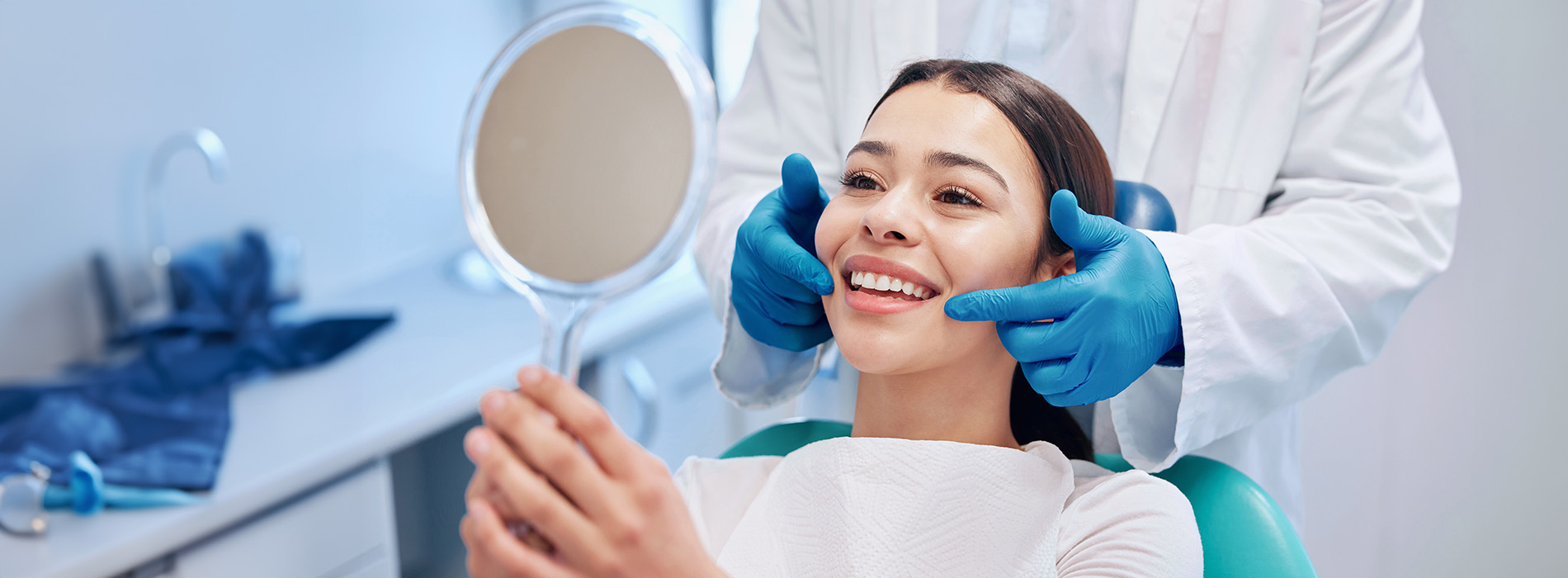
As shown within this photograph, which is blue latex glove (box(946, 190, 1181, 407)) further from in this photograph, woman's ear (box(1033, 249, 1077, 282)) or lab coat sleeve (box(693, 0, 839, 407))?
lab coat sleeve (box(693, 0, 839, 407))

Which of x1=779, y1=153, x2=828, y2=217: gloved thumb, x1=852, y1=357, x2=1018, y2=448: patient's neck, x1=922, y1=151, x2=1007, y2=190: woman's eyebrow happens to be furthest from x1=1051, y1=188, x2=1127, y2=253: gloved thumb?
x1=779, y1=153, x2=828, y2=217: gloved thumb

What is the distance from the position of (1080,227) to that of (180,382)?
5.03 ft

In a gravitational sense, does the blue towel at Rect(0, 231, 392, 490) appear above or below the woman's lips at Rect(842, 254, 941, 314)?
below

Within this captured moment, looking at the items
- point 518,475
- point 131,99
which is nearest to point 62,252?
point 131,99

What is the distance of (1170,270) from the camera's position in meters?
1.06

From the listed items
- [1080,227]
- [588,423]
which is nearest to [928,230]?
[1080,227]

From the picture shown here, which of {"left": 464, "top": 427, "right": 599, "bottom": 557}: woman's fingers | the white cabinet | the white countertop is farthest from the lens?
the white cabinet

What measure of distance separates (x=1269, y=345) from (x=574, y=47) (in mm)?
800

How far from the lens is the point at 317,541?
1.56 meters

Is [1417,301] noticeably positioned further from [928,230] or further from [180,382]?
[180,382]

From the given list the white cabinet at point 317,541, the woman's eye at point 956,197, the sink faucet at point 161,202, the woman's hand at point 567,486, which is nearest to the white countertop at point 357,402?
the white cabinet at point 317,541

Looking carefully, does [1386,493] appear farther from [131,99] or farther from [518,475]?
[131,99]

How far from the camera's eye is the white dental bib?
1039 millimetres

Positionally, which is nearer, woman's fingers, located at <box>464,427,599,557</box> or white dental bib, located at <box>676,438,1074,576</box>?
woman's fingers, located at <box>464,427,599,557</box>
